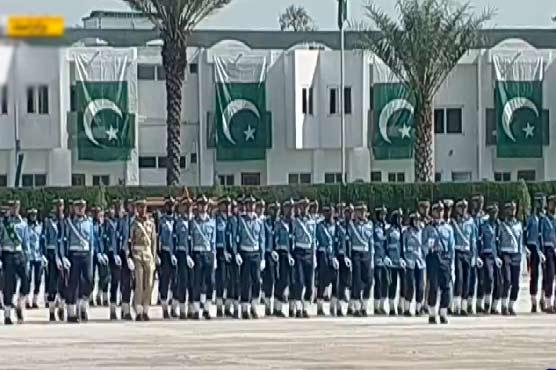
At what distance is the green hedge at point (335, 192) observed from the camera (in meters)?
43.7

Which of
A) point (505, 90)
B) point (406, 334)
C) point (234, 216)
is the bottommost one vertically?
point (406, 334)

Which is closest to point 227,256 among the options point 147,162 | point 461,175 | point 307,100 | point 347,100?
point 147,162

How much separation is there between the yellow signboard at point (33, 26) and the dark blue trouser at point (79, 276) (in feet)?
61.1

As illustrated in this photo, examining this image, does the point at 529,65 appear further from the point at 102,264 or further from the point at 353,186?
the point at 102,264

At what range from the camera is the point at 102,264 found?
25.8 meters

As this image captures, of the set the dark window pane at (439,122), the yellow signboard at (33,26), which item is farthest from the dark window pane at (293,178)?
the yellow signboard at (33,26)

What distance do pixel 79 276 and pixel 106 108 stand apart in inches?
1553

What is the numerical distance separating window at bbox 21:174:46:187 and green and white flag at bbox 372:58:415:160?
46.8 ft

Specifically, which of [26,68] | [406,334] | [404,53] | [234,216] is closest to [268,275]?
[234,216]

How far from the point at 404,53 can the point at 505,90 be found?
13.5 metres

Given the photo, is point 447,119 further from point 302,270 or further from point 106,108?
point 302,270

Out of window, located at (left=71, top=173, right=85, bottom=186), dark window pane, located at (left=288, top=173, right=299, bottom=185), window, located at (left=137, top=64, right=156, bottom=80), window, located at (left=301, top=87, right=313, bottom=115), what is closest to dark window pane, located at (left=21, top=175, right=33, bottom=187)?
window, located at (left=71, top=173, right=85, bottom=186)

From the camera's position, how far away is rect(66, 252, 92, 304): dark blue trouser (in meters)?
24.0

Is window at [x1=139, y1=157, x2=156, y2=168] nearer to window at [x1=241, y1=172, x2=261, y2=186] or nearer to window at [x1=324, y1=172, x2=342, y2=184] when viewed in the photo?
window at [x1=241, y1=172, x2=261, y2=186]
